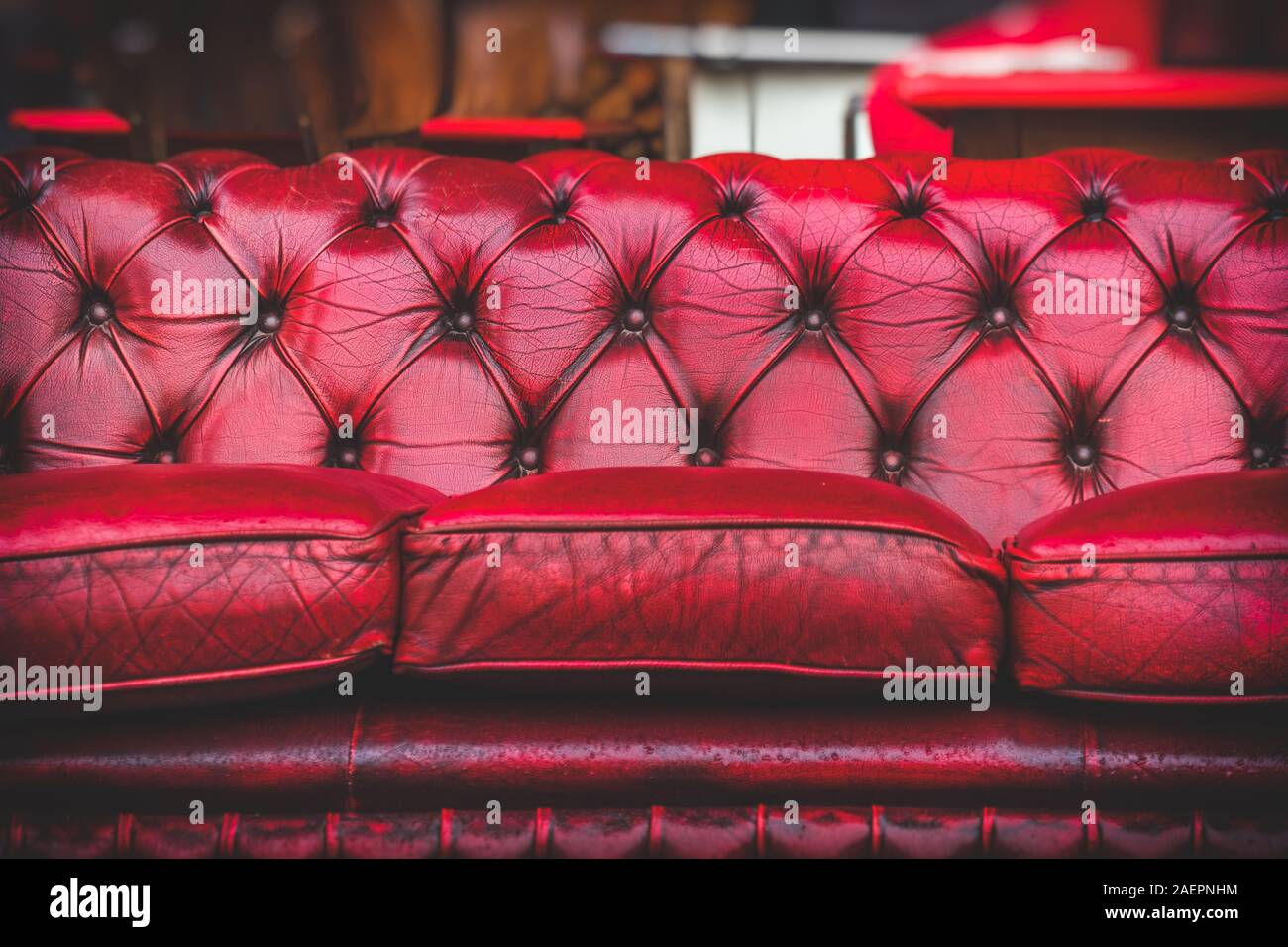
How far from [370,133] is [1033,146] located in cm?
175

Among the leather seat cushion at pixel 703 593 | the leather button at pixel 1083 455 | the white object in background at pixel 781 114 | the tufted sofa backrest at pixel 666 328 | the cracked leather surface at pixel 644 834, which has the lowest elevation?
the cracked leather surface at pixel 644 834

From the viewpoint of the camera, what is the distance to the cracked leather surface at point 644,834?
0.74m

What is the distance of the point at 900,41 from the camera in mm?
3531

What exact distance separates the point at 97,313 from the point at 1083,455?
1113 millimetres

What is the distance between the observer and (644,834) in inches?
29.7

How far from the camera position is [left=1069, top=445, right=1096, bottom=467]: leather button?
1.05m

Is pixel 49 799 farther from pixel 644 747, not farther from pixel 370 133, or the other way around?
pixel 370 133

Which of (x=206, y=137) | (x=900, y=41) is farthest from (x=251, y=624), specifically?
(x=900, y=41)

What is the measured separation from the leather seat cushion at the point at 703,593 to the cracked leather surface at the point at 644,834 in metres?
0.13

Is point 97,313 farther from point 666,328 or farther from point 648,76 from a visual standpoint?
point 648,76

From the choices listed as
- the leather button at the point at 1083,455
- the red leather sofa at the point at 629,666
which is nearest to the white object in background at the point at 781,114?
the leather button at the point at 1083,455

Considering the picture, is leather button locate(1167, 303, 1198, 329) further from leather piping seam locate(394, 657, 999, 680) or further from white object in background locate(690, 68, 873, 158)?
white object in background locate(690, 68, 873, 158)

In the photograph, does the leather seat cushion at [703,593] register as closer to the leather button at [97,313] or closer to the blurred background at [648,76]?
the leather button at [97,313]

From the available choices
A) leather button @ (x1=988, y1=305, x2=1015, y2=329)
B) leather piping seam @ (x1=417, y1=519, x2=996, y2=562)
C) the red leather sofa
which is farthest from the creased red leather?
leather button @ (x1=988, y1=305, x2=1015, y2=329)
